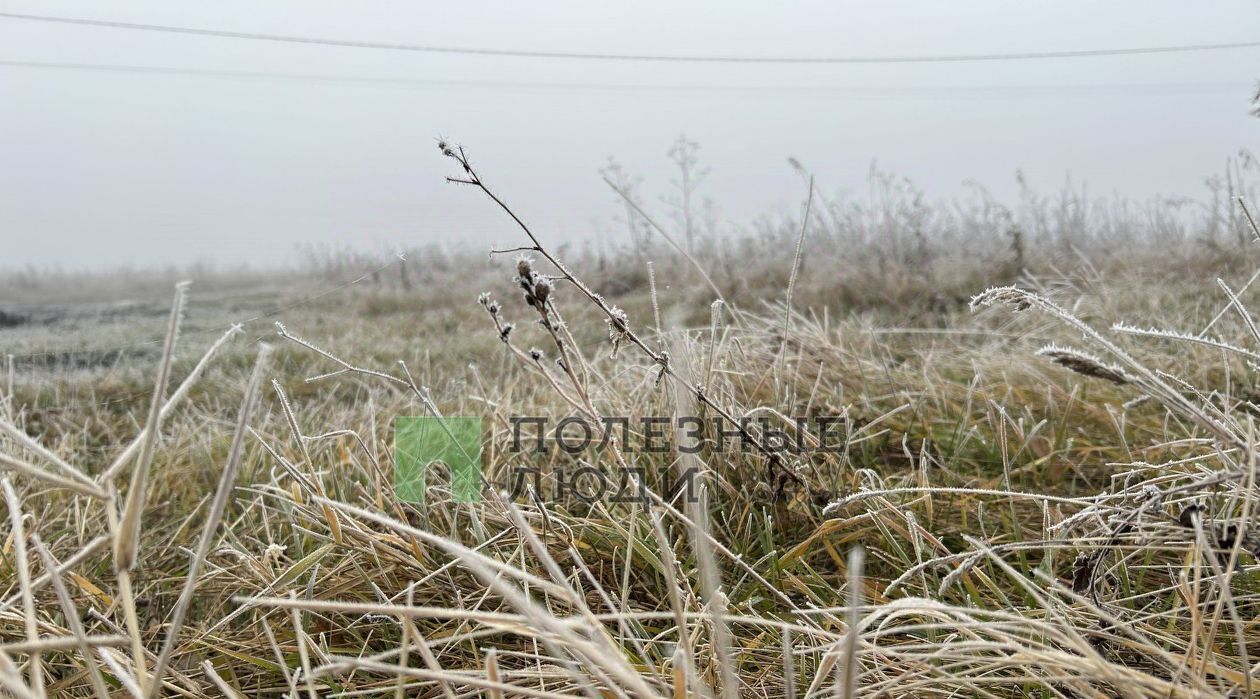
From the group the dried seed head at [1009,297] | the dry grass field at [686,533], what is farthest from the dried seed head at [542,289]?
the dried seed head at [1009,297]

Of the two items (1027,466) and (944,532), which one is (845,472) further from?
(1027,466)

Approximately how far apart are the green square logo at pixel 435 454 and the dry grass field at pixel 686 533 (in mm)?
47

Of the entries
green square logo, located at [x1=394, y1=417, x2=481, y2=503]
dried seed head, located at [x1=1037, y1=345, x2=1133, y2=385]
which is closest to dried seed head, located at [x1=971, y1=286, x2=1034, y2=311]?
dried seed head, located at [x1=1037, y1=345, x2=1133, y2=385]

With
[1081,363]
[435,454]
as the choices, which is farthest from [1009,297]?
[435,454]

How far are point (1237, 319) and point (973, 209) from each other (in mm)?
4182

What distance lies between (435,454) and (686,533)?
2.46 feet

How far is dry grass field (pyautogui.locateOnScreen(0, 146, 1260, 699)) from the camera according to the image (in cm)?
73

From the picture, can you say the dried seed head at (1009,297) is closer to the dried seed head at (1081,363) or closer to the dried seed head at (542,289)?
the dried seed head at (1081,363)

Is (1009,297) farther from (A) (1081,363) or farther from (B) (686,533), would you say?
(B) (686,533)

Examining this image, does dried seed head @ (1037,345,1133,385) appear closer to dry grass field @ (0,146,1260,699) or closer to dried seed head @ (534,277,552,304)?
dry grass field @ (0,146,1260,699)

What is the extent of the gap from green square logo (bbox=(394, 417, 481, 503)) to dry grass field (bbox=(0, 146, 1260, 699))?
0.05m

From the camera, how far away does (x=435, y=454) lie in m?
1.91

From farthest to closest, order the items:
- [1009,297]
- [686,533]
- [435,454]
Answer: [435,454] < [686,533] < [1009,297]

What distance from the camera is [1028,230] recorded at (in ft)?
21.9
